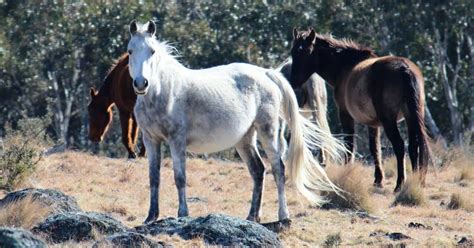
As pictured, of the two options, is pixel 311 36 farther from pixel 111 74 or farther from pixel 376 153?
pixel 111 74

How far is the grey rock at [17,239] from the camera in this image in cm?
918

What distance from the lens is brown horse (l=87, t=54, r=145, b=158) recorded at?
59.3 ft

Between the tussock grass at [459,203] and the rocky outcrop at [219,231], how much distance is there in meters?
5.05

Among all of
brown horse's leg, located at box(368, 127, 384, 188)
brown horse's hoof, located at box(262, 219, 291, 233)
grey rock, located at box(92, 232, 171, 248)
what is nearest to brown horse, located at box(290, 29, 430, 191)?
brown horse's leg, located at box(368, 127, 384, 188)

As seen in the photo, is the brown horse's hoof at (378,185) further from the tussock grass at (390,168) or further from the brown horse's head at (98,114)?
the brown horse's head at (98,114)

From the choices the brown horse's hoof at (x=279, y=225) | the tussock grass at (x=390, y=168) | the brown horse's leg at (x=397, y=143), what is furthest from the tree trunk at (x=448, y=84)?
the brown horse's hoof at (x=279, y=225)

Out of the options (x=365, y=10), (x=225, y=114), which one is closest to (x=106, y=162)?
(x=225, y=114)

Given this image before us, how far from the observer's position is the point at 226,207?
14.8 m

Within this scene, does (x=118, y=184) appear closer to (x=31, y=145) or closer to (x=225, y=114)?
(x=31, y=145)

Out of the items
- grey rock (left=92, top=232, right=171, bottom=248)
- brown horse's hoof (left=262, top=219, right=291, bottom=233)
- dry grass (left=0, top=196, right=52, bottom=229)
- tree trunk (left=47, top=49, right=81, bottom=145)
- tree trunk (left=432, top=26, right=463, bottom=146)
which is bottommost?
tree trunk (left=47, top=49, right=81, bottom=145)

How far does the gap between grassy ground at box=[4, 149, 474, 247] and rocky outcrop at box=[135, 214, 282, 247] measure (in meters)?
0.20

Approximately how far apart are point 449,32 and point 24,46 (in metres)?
13.8

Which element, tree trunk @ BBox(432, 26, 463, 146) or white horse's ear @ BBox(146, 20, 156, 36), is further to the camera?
tree trunk @ BBox(432, 26, 463, 146)

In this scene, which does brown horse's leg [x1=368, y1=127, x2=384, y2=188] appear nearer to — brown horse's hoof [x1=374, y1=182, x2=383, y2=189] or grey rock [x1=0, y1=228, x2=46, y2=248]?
brown horse's hoof [x1=374, y1=182, x2=383, y2=189]
